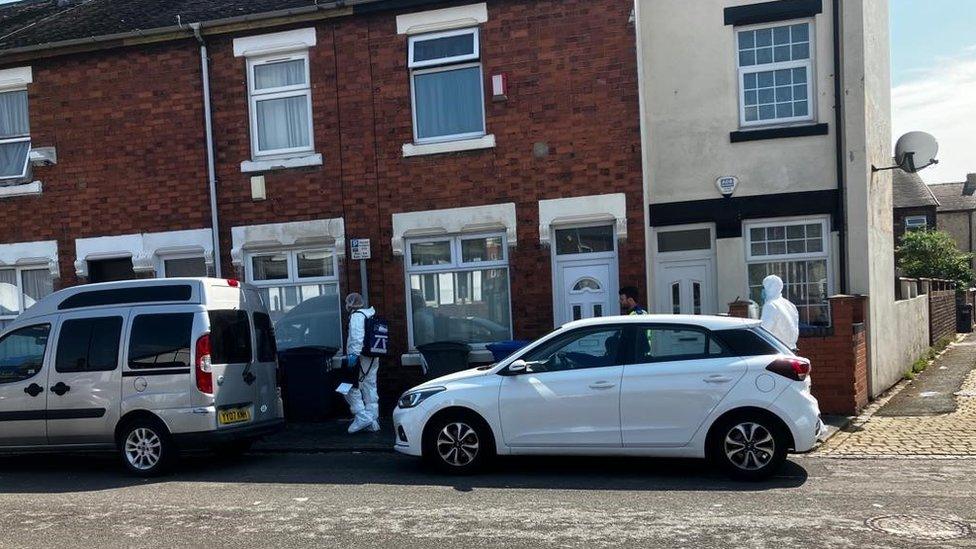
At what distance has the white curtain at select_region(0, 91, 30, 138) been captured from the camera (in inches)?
562

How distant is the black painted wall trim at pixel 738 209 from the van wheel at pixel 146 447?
7154 mm

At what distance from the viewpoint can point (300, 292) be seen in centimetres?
1341

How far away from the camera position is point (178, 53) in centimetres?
1352

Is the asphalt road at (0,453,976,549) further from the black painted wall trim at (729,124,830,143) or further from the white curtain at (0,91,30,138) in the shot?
the white curtain at (0,91,30,138)

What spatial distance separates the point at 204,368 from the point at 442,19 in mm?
6419

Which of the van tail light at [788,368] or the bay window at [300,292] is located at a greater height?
the bay window at [300,292]

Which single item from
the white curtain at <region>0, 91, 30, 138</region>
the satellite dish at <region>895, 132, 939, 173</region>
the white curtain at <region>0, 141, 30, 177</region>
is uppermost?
the white curtain at <region>0, 91, 30, 138</region>

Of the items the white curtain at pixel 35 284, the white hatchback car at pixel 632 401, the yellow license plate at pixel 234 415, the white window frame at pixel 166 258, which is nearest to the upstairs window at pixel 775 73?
the white hatchback car at pixel 632 401

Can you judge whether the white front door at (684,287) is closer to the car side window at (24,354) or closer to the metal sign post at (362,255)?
the metal sign post at (362,255)

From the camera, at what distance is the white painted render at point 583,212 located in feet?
39.3

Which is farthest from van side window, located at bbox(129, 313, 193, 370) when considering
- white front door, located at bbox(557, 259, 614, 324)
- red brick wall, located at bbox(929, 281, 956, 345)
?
red brick wall, located at bbox(929, 281, 956, 345)

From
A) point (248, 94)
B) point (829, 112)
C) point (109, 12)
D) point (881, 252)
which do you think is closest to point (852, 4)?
point (829, 112)

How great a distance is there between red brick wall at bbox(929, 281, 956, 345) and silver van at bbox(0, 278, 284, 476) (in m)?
17.0

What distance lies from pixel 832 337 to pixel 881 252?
10.8ft
